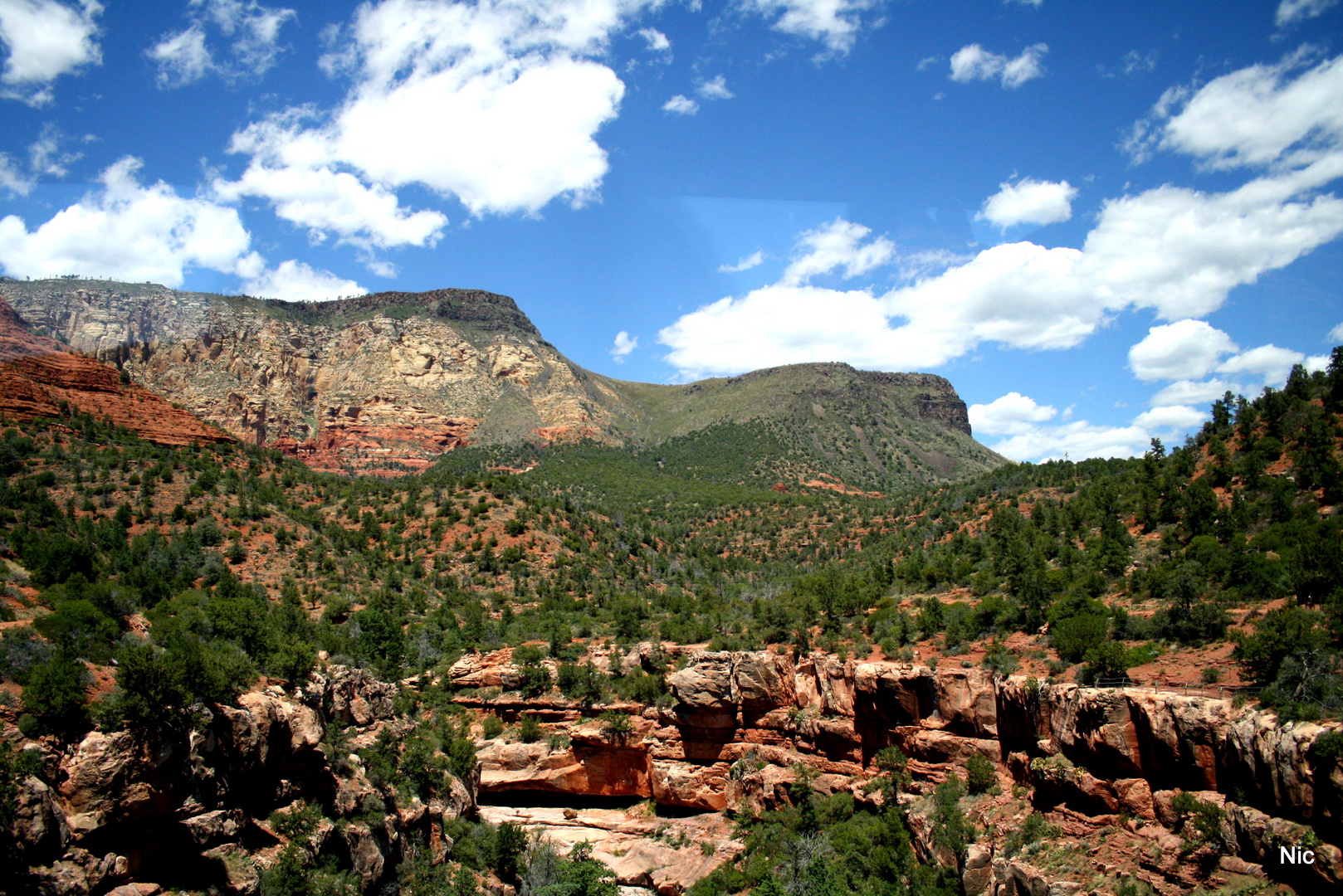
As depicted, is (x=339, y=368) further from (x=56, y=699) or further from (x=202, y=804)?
(x=56, y=699)

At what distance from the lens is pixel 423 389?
123562mm

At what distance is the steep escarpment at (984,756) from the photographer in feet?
57.7

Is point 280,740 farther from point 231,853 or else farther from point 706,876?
point 706,876

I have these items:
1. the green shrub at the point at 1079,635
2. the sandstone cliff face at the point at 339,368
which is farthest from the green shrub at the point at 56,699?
the sandstone cliff face at the point at 339,368

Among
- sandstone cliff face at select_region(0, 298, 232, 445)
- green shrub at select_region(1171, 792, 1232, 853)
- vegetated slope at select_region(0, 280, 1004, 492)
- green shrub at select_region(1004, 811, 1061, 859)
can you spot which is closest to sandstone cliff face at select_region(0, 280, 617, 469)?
vegetated slope at select_region(0, 280, 1004, 492)

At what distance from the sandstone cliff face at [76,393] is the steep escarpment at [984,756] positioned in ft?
132

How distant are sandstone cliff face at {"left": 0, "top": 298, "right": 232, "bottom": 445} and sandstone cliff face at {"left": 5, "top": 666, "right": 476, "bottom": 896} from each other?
1758 inches

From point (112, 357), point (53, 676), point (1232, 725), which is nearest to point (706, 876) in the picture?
point (1232, 725)

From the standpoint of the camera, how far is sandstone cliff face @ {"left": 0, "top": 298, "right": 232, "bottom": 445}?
51000mm

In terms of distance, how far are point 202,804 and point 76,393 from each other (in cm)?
5584

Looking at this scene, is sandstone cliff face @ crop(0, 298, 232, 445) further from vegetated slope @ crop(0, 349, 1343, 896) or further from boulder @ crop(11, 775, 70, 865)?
boulder @ crop(11, 775, 70, 865)

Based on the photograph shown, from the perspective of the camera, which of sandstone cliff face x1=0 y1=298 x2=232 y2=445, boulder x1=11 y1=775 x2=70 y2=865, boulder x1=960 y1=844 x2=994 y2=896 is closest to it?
boulder x1=11 y1=775 x2=70 y2=865

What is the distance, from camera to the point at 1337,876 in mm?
15242

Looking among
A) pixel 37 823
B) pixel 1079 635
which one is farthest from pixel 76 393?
pixel 1079 635
